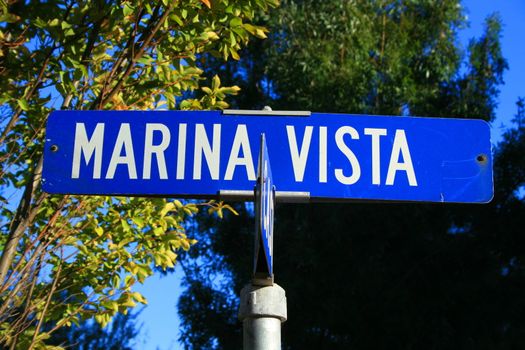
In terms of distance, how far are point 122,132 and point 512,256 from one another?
15495 mm

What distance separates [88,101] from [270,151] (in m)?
3.50

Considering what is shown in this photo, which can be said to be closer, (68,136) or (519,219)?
(68,136)

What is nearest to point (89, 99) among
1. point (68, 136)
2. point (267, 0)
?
point (267, 0)

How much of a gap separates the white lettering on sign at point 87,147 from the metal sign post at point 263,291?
695 millimetres

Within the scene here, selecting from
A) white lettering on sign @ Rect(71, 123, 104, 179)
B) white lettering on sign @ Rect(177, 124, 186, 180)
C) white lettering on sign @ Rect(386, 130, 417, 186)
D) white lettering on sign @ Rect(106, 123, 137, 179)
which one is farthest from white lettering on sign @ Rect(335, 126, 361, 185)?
white lettering on sign @ Rect(71, 123, 104, 179)

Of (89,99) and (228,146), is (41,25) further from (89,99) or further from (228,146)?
(228,146)

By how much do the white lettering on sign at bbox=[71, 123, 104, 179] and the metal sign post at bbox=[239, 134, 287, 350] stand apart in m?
0.70

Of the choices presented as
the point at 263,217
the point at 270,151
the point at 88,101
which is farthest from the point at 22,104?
the point at 263,217

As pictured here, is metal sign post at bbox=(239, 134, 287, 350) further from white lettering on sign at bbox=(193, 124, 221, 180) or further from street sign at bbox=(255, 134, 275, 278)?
white lettering on sign at bbox=(193, 124, 221, 180)

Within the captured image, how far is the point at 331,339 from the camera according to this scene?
1675 centimetres

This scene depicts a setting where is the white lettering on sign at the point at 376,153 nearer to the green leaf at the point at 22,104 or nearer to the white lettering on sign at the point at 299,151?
the white lettering on sign at the point at 299,151

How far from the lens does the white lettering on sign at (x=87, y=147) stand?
8.25 feet

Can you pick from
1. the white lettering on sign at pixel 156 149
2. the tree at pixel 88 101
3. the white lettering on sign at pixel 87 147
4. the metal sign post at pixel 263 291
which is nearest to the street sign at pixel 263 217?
the metal sign post at pixel 263 291

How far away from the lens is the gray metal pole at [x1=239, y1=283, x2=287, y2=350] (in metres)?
2.04
